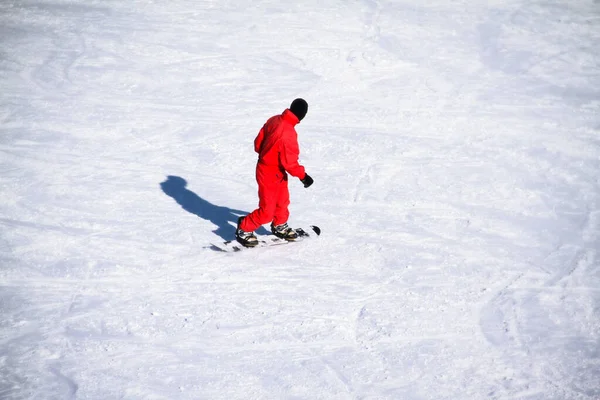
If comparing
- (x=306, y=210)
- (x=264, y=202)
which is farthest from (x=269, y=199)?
(x=306, y=210)

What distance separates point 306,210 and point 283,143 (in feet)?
5.03

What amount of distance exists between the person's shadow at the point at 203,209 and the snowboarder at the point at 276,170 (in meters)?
0.49

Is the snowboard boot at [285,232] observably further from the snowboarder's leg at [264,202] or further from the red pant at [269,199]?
the snowboarder's leg at [264,202]

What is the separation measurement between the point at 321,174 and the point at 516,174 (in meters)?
2.56

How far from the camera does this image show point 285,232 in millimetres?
5758

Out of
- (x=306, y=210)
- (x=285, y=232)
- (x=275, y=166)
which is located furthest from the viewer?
(x=306, y=210)

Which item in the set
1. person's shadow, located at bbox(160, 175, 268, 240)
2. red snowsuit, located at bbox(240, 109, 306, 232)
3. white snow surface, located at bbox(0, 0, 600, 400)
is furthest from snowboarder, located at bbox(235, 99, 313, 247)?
person's shadow, located at bbox(160, 175, 268, 240)

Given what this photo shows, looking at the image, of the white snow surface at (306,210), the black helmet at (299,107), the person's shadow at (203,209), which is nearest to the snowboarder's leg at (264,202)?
the white snow surface at (306,210)

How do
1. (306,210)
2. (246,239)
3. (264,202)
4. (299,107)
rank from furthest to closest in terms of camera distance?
(306,210), (246,239), (264,202), (299,107)

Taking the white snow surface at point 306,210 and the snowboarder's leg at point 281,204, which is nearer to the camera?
the white snow surface at point 306,210

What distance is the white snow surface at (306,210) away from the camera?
13.6 ft

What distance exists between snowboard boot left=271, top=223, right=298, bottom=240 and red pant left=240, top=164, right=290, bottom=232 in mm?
47

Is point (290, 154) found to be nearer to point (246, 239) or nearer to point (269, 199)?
Result: point (269, 199)

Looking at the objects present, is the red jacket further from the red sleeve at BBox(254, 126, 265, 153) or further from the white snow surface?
the white snow surface
